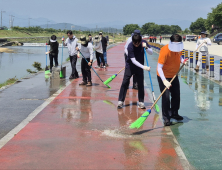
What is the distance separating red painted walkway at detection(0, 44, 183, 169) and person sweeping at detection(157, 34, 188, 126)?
0.37 meters

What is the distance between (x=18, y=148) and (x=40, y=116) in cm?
200

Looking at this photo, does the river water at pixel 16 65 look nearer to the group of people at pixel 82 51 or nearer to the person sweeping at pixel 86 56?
the group of people at pixel 82 51

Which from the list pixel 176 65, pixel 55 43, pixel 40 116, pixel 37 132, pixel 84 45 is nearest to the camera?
pixel 37 132

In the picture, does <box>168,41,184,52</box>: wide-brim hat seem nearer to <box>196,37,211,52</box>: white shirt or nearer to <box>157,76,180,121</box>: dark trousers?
<box>157,76,180,121</box>: dark trousers

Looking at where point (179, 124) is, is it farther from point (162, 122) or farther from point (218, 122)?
point (218, 122)

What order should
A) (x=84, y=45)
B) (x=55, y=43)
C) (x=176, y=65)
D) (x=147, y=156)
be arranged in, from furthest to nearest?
(x=55, y=43), (x=84, y=45), (x=176, y=65), (x=147, y=156)

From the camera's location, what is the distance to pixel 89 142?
5.43 metres

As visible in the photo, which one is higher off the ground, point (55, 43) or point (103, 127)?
point (55, 43)

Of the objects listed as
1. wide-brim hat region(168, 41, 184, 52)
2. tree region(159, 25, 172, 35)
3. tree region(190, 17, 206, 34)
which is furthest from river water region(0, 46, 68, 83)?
tree region(159, 25, 172, 35)

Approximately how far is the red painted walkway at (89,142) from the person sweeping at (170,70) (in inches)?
14.6

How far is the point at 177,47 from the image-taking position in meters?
6.11

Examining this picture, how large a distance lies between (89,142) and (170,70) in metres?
Result: 2.19

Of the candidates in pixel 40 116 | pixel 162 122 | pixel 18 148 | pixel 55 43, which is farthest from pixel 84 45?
pixel 18 148

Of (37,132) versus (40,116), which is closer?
(37,132)
